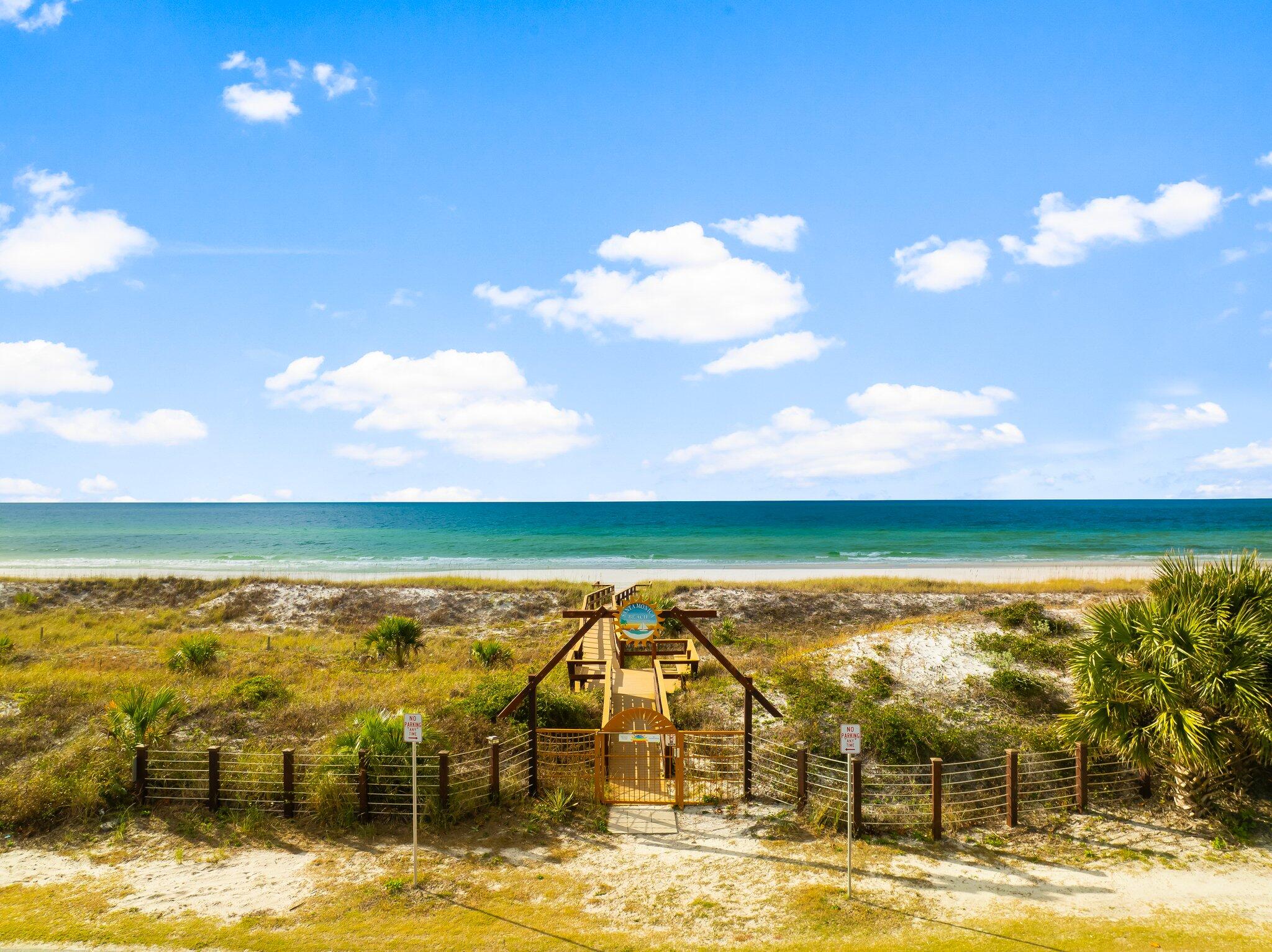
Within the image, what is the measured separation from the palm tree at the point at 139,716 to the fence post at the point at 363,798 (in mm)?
5110

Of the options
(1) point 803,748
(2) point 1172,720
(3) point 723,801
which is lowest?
(3) point 723,801

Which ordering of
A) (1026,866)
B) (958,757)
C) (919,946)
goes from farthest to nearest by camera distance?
(958,757), (1026,866), (919,946)

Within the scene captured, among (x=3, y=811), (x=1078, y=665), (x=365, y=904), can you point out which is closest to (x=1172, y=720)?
(x=1078, y=665)

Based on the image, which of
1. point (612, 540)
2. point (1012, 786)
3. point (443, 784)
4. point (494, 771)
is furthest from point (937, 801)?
point (612, 540)

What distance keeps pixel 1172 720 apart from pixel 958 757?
4.69 meters

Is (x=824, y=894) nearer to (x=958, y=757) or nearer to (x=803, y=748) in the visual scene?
(x=803, y=748)

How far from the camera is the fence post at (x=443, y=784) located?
13336 millimetres

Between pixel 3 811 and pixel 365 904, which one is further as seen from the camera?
pixel 3 811

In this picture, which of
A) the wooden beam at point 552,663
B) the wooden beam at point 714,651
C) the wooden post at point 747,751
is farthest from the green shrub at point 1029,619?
the wooden beam at point 552,663

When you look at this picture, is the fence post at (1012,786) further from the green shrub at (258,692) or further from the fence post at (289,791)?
the green shrub at (258,692)

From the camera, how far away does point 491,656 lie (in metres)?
25.0

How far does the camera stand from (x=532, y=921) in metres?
10.1

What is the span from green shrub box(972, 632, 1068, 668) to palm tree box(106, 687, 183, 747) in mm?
20961

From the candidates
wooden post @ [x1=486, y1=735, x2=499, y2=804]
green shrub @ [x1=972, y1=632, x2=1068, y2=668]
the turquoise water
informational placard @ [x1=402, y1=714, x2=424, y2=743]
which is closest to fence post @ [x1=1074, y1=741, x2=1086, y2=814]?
green shrub @ [x1=972, y1=632, x2=1068, y2=668]
